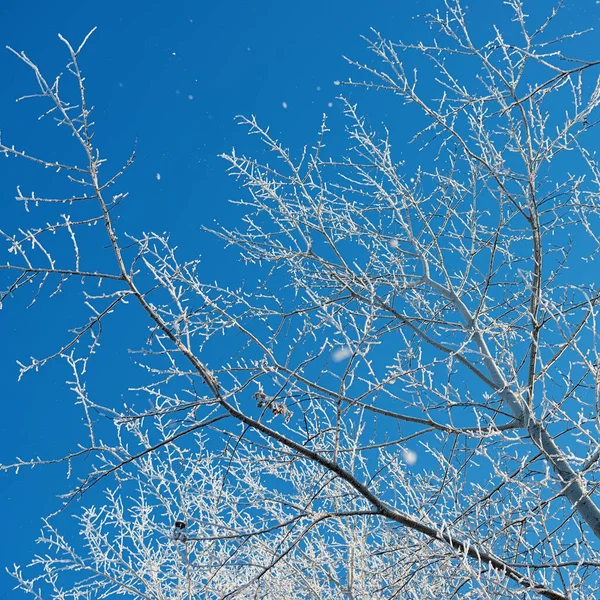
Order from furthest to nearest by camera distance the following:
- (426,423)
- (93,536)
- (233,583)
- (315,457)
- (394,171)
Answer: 1. (93,536)
2. (233,583)
3. (394,171)
4. (426,423)
5. (315,457)

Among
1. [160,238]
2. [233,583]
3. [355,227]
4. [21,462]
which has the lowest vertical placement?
[21,462]

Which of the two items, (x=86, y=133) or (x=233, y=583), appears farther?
(x=233, y=583)

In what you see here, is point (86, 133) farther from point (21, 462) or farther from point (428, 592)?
point (428, 592)

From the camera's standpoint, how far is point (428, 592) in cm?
502

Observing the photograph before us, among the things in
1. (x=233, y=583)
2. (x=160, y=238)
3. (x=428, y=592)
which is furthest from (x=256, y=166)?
(x=233, y=583)

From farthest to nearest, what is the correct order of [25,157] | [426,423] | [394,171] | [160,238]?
[394,171]
[426,423]
[160,238]
[25,157]

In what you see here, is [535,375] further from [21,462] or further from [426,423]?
[21,462]

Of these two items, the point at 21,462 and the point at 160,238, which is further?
the point at 160,238

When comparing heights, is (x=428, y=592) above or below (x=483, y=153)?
below

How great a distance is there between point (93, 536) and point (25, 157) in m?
5.93

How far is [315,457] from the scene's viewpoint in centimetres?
282

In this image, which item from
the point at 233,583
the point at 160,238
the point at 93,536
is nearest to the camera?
the point at 160,238

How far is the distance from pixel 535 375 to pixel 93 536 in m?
5.51

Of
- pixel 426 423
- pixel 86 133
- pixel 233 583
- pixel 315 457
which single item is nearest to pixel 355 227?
pixel 426 423
